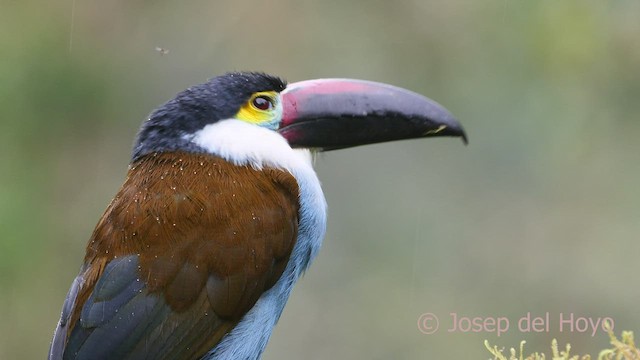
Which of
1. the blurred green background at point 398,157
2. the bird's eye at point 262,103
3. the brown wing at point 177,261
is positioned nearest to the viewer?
the brown wing at point 177,261

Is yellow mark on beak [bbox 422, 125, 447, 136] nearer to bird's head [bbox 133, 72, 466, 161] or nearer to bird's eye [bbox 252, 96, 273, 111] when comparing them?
bird's head [bbox 133, 72, 466, 161]

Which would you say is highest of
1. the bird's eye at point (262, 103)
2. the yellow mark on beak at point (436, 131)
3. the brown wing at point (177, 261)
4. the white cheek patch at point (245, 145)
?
the bird's eye at point (262, 103)

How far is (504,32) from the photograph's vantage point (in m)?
6.84

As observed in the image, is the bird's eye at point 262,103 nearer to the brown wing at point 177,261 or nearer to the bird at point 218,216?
the bird at point 218,216

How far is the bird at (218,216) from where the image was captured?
3.29m

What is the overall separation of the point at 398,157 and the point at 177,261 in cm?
336

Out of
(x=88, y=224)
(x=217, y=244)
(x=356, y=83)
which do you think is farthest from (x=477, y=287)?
(x=217, y=244)

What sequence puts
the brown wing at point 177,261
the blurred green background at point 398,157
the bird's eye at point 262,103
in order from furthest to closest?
the blurred green background at point 398,157
the bird's eye at point 262,103
the brown wing at point 177,261

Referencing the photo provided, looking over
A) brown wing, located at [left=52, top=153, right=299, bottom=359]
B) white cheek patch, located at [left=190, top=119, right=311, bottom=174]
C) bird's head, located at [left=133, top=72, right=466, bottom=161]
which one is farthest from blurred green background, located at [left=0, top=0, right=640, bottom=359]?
brown wing, located at [left=52, top=153, right=299, bottom=359]

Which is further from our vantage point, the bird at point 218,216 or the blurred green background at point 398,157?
the blurred green background at point 398,157

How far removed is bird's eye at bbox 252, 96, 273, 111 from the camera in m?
3.73

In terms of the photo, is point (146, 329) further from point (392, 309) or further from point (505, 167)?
point (505, 167)

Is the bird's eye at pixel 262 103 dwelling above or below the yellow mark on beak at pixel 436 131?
above

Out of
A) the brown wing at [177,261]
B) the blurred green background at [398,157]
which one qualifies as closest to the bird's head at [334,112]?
the brown wing at [177,261]
